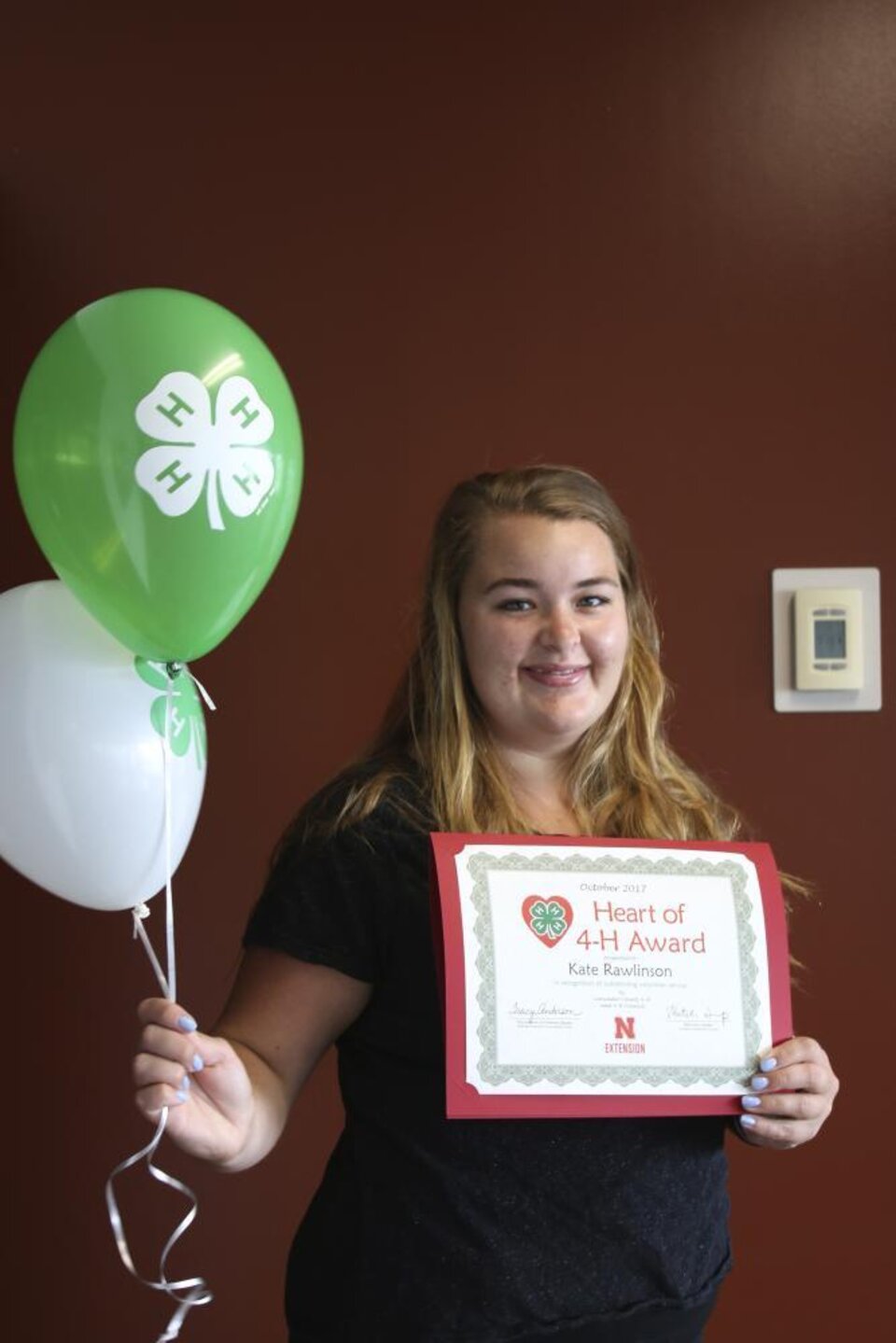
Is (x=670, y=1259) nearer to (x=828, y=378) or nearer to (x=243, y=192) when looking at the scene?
(x=828, y=378)

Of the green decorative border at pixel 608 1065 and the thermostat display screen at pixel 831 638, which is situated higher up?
the thermostat display screen at pixel 831 638

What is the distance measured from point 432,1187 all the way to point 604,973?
230mm

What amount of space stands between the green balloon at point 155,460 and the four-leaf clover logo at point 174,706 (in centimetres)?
5

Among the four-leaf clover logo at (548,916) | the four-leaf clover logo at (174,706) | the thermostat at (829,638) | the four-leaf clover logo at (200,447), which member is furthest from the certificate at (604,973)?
the thermostat at (829,638)

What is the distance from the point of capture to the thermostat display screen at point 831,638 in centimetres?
200

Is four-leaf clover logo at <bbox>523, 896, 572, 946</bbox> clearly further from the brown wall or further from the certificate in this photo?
the brown wall

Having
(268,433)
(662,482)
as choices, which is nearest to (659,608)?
(662,482)

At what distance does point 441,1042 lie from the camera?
4.34ft

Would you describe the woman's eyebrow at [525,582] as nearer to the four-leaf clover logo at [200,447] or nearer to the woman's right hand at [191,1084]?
the four-leaf clover logo at [200,447]

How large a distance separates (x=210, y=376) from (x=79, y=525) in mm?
155

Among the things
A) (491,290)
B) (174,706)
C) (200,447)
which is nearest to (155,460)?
(200,447)

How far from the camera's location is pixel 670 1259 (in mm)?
1314

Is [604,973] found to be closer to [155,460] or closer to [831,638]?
[155,460]
